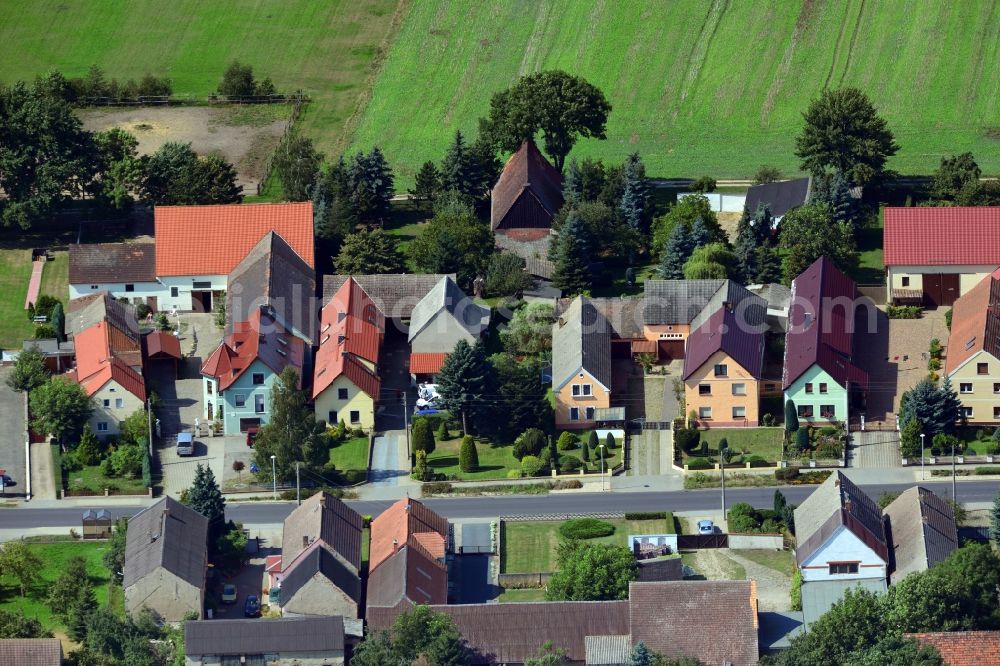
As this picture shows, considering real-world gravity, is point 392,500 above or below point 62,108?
below

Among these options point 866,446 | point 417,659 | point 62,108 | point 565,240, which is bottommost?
point 417,659

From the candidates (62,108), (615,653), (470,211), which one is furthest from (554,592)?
(62,108)

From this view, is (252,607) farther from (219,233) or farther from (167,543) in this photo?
(219,233)

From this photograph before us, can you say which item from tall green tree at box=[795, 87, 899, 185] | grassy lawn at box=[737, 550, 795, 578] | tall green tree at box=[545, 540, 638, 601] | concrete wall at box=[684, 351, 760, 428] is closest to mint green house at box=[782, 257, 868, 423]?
concrete wall at box=[684, 351, 760, 428]

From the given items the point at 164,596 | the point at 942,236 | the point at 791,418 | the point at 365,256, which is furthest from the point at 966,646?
the point at 365,256

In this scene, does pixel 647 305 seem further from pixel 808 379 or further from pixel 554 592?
pixel 554 592

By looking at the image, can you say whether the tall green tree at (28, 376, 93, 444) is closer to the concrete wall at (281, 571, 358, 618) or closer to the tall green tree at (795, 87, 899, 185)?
the concrete wall at (281, 571, 358, 618)

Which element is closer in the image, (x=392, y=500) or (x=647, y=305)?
(x=392, y=500)
